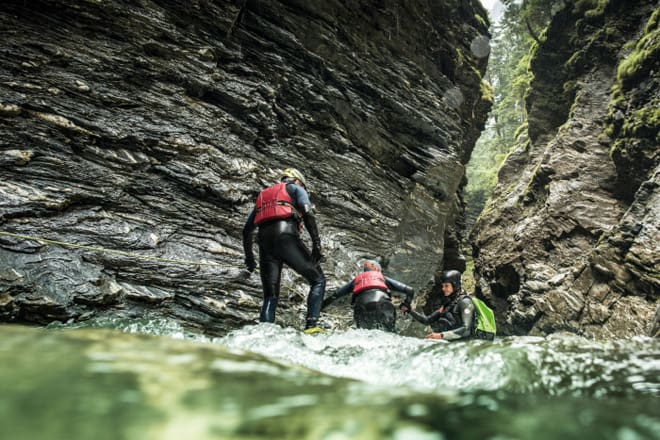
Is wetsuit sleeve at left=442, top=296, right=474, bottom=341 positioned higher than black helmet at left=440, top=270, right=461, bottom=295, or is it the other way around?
black helmet at left=440, top=270, right=461, bottom=295

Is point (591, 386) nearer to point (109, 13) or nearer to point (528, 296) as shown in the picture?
point (109, 13)

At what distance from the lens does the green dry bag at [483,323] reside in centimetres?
819

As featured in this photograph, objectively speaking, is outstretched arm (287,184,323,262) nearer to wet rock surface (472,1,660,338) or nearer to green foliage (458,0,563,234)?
wet rock surface (472,1,660,338)

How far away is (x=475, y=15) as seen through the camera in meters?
20.0

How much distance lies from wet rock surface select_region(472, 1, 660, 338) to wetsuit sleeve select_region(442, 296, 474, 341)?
25.5ft

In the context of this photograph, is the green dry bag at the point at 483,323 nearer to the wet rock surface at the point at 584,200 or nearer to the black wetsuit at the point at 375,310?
the black wetsuit at the point at 375,310

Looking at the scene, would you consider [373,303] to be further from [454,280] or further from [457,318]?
[454,280]

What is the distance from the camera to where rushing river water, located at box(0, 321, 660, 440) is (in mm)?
1002

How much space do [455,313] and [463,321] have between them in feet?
1.27

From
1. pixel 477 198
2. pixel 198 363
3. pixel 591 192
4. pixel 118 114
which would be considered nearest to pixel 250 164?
pixel 118 114

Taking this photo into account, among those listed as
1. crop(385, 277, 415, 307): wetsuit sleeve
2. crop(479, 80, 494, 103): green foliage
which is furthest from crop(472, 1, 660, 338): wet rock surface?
crop(385, 277, 415, 307): wetsuit sleeve

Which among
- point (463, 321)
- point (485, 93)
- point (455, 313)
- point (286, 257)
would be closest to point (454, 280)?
point (455, 313)

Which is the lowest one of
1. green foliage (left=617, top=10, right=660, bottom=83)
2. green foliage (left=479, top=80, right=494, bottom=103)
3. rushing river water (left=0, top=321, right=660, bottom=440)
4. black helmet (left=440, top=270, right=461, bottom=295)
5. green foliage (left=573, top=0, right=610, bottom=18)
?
black helmet (left=440, top=270, right=461, bottom=295)

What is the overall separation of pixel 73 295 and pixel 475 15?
2279cm
